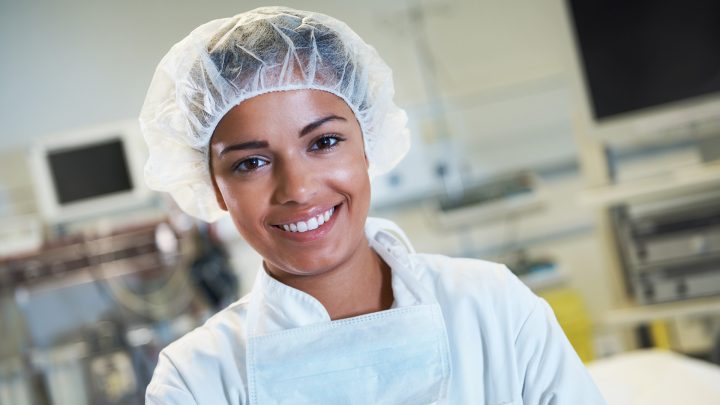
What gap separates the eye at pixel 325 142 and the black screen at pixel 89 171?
2.15 metres

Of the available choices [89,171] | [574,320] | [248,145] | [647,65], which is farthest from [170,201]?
[248,145]

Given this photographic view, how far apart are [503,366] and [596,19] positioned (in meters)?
1.45

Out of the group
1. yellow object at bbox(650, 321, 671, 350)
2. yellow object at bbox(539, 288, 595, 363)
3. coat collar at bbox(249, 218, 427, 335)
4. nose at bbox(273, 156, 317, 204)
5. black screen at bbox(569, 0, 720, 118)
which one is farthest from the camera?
yellow object at bbox(539, 288, 595, 363)

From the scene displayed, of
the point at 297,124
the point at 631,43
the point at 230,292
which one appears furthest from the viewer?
the point at 230,292

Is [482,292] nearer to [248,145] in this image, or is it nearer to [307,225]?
[307,225]

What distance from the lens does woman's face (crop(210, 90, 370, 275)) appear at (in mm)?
934

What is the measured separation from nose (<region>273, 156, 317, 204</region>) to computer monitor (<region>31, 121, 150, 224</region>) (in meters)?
2.14

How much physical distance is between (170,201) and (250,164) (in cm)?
223

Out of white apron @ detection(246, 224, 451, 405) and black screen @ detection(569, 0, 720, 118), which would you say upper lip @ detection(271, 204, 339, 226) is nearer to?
white apron @ detection(246, 224, 451, 405)

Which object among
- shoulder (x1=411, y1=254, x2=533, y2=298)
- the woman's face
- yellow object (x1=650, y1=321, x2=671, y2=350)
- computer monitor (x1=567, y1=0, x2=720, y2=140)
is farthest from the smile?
yellow object (x1=650, y1=321, x2=671, y2=350)

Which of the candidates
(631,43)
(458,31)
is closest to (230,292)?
(458,31)

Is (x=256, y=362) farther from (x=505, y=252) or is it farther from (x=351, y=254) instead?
(x=505, y=252)

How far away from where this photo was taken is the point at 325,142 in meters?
0.97

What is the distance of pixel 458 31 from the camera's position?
3.29 m
